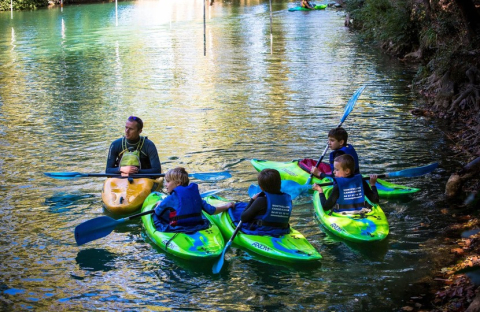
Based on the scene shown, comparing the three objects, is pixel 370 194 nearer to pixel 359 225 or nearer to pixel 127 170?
pixel 359 225

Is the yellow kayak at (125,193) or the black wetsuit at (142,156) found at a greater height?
the black wetsuit at (142,156)

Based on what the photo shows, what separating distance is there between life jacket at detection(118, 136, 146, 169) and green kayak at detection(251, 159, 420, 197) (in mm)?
1912

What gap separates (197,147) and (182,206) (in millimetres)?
4272

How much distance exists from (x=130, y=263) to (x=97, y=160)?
13.2 feet

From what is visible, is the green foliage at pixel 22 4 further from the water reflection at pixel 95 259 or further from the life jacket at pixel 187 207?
the life jacket at pixel 187 207

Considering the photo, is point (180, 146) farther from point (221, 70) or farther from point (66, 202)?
point (221, 70)

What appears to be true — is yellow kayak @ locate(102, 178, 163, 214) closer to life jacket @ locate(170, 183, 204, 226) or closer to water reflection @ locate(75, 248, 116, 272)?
water reflection @ locate(75, 248, 116, 272)

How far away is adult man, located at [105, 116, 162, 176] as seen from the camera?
849 cm

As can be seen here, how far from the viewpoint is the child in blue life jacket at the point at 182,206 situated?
22.9ft

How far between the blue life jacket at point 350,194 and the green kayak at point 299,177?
1.26 m

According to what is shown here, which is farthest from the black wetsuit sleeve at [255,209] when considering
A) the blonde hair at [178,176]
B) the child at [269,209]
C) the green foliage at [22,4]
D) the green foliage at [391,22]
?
the green foliage at [22,4]

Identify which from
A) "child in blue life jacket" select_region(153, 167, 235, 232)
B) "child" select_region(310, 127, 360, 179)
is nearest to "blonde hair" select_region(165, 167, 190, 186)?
"child in blue life jacket" select_region(153, 167, 235, 232)

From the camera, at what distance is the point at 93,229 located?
7.04 metres

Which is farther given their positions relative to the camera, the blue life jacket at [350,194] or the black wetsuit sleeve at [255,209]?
the blue life jacket at [350,194]
